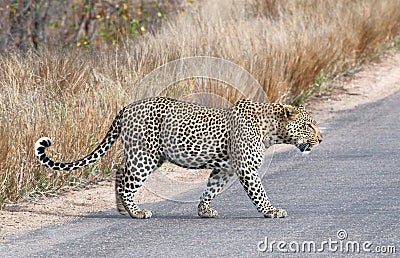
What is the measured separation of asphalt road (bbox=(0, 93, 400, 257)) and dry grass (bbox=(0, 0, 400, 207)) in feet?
3.42

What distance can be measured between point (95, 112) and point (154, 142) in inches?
84.8

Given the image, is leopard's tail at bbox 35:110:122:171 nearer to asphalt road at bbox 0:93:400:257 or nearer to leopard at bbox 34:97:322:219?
leopard at bbox 34:97:322:219

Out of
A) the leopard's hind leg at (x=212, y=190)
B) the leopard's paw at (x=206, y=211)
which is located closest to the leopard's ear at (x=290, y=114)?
the leopard's hind leg at (x=212, y=190)

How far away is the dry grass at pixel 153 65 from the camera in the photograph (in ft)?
31.7

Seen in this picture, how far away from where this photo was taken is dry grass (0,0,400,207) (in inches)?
380

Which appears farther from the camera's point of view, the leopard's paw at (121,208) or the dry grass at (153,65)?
the dry grass at (153,65)

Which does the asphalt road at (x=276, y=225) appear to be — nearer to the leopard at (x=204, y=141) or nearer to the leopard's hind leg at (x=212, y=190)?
the leopard's hind leg at (x=212, y=190)

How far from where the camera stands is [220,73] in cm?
1283

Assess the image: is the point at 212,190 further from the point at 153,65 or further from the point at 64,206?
the point at 153,65

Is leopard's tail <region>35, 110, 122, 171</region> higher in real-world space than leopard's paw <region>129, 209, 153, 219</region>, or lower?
higher

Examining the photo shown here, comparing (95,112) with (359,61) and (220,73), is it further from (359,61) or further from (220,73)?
(359,61)

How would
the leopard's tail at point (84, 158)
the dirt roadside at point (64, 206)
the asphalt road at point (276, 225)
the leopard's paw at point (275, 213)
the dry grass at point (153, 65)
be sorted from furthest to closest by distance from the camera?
the dry grass at point (153, 65)
the dirt roadside at point (64, 206)
the leopard's paw at point (275, 213)
the leopard's tail at point (84, 158)
the asphalt road at point (276, 225)

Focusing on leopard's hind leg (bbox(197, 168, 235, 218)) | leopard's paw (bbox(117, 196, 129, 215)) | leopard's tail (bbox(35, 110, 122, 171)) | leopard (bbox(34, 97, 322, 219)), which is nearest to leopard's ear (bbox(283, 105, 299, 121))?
leopard (bbox(34, 97, 322, 219))

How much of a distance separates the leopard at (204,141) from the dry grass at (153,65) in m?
1.15
